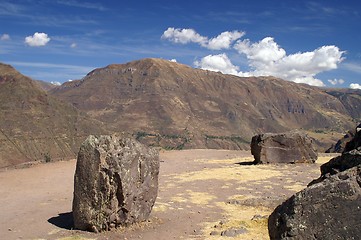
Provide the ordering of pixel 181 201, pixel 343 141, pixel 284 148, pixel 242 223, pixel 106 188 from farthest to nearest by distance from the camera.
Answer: pixel 343 141 → pixel 284 148 → pixel 181 201 → pixel 242 223 → pixel 106 188

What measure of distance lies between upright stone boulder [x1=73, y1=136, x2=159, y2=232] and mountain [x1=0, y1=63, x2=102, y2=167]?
11235 cm

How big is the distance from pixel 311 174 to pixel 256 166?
21.7 ft

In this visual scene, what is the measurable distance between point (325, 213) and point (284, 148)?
33.4 m

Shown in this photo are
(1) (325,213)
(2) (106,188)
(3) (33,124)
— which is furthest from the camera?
(3) (33,124)

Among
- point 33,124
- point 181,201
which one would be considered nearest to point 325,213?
point 181,201

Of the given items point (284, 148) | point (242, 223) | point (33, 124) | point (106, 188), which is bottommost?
point (242, 223)

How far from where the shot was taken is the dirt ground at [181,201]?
53.5ft

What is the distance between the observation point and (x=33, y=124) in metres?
157

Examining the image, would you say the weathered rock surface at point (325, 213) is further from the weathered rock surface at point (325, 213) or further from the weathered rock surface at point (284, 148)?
the weathered rock surface at point (284, 148)

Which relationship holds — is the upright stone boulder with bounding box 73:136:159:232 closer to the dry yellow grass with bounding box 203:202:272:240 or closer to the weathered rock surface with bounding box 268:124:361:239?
the dry yellow grass with bounding box 203:202:272:240

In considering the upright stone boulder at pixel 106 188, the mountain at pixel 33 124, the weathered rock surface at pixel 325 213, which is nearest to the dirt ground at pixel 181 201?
the upright stone boulder at pixel 106 188

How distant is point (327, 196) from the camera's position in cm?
755

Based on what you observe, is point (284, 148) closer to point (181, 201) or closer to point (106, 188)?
point (181, 201)

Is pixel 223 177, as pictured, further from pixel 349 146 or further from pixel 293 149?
pixel 349 146
